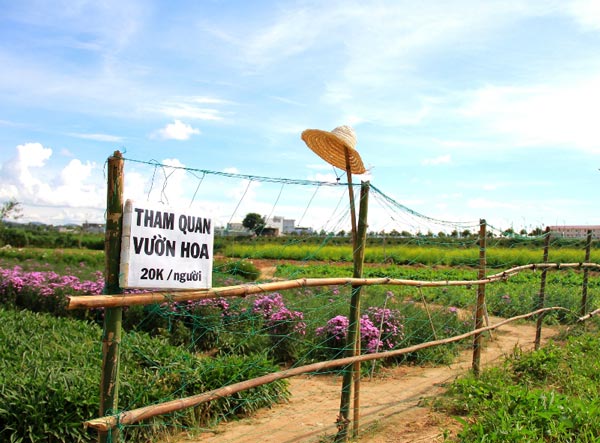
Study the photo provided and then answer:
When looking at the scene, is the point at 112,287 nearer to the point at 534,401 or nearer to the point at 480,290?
the point at 534,401

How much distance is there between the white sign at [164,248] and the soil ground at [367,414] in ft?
6.92

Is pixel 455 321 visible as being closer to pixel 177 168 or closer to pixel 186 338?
pixel 186 338

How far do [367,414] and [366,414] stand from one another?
0.01 m

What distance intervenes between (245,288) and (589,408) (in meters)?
2.61

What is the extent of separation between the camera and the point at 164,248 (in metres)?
3.08

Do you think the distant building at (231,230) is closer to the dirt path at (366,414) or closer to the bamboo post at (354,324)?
the bamboo post at (354,324)

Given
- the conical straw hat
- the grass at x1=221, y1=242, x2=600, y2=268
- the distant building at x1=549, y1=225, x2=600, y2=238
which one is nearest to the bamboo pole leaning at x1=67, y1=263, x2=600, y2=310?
the conical straw hat

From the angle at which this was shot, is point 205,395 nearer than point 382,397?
Yes

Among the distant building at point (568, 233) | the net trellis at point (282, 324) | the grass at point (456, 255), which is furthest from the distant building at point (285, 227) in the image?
the grass at point (456, 255)

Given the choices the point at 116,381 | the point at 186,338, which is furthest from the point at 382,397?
the point at 116,381

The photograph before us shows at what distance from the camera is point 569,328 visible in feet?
31.4

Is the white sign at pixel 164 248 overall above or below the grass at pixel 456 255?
above

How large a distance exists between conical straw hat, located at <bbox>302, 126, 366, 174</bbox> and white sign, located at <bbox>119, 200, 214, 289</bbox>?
1.66 meters

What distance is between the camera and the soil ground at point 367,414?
4.79 m
